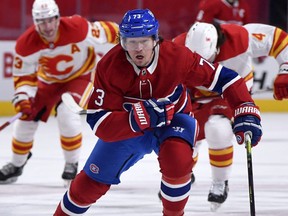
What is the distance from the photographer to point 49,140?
23.5 feet

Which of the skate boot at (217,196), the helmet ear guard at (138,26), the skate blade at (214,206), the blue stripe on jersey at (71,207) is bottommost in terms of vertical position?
the skate blade at (214,206)

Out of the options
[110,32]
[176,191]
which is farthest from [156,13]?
[176,191]

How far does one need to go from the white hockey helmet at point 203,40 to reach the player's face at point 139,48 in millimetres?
969

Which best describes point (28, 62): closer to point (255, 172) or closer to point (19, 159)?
point (19, 159)

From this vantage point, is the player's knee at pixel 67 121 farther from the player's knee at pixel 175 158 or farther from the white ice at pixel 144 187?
the player's knee at pixel 175 158

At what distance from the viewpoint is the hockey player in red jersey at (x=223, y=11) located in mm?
8414

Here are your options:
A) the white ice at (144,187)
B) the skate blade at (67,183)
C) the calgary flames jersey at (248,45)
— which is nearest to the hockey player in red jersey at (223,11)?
the white ice at (144,187)

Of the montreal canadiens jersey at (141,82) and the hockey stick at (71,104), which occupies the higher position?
the montreal canadiens jersey at (141,82)

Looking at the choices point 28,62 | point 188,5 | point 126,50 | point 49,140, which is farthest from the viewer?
point 188,5

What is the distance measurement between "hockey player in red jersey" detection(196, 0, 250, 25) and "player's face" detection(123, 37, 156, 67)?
481 centimetres

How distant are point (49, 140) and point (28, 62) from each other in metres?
1.74

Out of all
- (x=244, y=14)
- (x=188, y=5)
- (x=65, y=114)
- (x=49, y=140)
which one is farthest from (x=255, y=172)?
(x=188, y=5)

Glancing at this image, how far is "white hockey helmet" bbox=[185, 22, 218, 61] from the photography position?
4523 millimetres

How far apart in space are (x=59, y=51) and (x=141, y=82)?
1.92 meters
